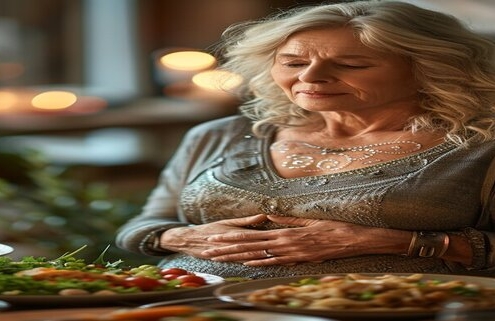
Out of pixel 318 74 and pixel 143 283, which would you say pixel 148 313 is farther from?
pixel 318 74

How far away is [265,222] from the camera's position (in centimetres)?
255

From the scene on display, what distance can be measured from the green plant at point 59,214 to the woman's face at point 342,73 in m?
1.47

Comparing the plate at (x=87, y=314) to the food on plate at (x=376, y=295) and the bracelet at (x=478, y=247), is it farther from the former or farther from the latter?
the bracelet at (x=478, y=247)

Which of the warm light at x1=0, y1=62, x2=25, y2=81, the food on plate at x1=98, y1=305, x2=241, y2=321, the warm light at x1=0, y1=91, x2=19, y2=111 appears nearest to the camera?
the food on plate at x1=98, y1=305, x2=241, y2=321

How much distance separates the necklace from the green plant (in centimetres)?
135

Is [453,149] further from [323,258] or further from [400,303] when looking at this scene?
[400,303]

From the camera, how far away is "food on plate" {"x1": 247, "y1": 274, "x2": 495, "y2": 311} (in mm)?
1737

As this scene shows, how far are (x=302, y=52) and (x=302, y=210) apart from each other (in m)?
0.36

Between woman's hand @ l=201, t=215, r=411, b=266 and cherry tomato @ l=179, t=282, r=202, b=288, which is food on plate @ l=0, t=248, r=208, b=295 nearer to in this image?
cherry tomato @ l=179, t=282, r=202, b=288

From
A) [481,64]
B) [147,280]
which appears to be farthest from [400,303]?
[481,64]

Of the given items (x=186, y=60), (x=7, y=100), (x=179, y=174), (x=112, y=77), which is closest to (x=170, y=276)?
(x=179, y=174)

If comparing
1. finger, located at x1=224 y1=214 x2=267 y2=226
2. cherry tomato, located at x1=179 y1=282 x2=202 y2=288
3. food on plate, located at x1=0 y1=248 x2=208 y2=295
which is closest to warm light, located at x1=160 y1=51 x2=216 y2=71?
finger, located at x1=224 y1=214 x2=267 y2=226

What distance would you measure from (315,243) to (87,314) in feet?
2.49

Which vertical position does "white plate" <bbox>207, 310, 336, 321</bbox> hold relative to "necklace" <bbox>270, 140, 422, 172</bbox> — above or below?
below
